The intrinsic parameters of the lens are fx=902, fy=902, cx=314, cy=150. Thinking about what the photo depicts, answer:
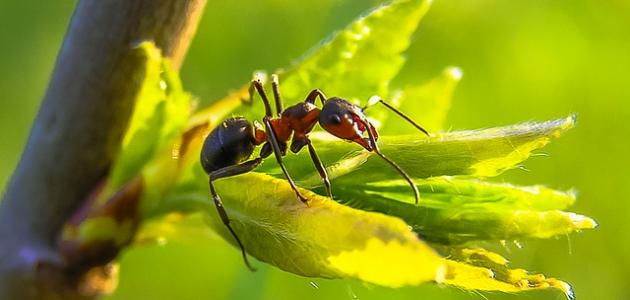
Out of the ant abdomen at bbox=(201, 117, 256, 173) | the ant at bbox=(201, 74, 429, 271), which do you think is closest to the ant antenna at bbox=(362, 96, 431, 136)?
the ant at bbox=(201, 74, 429, 271)

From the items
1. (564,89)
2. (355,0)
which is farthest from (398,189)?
(564,89)

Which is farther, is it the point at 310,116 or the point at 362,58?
the point at 310,116

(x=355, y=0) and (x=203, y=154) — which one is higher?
(x=355, y=0)

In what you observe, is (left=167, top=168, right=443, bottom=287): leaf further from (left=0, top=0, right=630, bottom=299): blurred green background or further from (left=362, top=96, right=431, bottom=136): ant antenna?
(left=0, top=0, right=630, bottom=299): blurred green background

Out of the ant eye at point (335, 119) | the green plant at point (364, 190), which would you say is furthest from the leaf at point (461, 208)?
the ant eye at point (335, 119)

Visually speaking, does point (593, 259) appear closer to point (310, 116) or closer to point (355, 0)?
point (355, 0)
